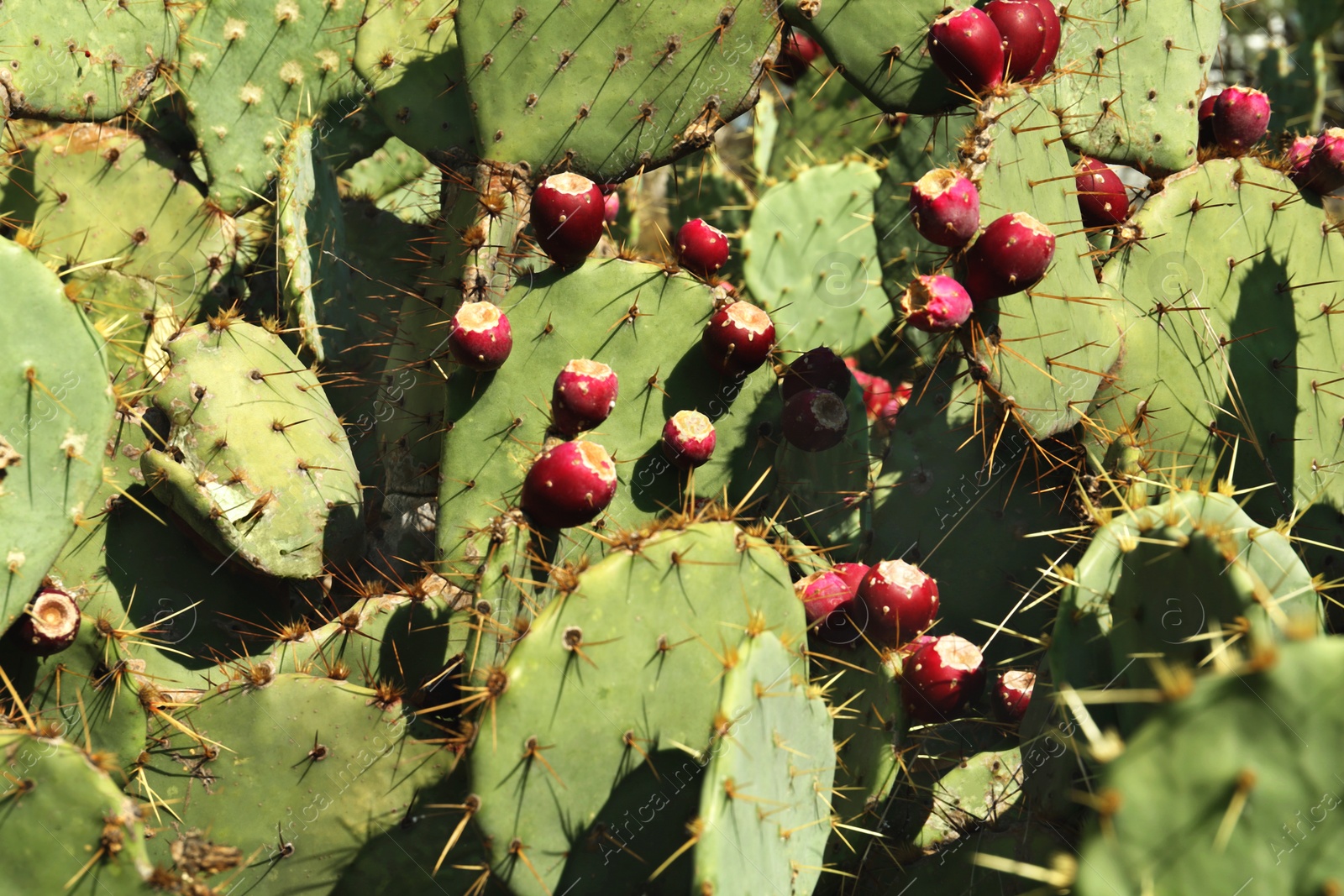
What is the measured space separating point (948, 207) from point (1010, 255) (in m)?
0.14

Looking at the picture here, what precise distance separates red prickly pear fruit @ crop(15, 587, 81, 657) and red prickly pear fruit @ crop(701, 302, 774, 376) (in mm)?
1289

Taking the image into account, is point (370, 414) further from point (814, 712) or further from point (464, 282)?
point (814, 712)

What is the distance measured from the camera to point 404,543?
7.37 ft

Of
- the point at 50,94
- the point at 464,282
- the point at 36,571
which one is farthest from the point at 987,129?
the point at 50,94

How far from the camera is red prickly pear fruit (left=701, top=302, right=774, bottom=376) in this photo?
1932 millimetres

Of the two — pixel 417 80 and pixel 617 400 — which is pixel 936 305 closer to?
pixel 617 400

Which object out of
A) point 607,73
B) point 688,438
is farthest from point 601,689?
point 607,73

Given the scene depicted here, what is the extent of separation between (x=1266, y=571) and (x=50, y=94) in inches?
110

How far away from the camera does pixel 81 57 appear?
2451mm

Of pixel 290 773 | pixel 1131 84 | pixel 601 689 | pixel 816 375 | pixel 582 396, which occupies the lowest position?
pixel 290 773

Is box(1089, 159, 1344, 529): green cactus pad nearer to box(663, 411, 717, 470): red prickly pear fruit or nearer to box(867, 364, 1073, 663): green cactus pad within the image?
box(867, 364, 1073, 663): green cactus pad

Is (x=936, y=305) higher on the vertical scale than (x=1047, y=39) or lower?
lower

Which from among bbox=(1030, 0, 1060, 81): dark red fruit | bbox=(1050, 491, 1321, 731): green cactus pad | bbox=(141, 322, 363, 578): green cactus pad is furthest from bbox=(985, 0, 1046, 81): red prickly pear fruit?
bbox=(141, 322, 363, 578): green cactus pad

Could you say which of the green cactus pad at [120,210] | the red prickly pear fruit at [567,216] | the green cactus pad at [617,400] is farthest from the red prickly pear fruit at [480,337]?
the green cactus pad at [120,210]
